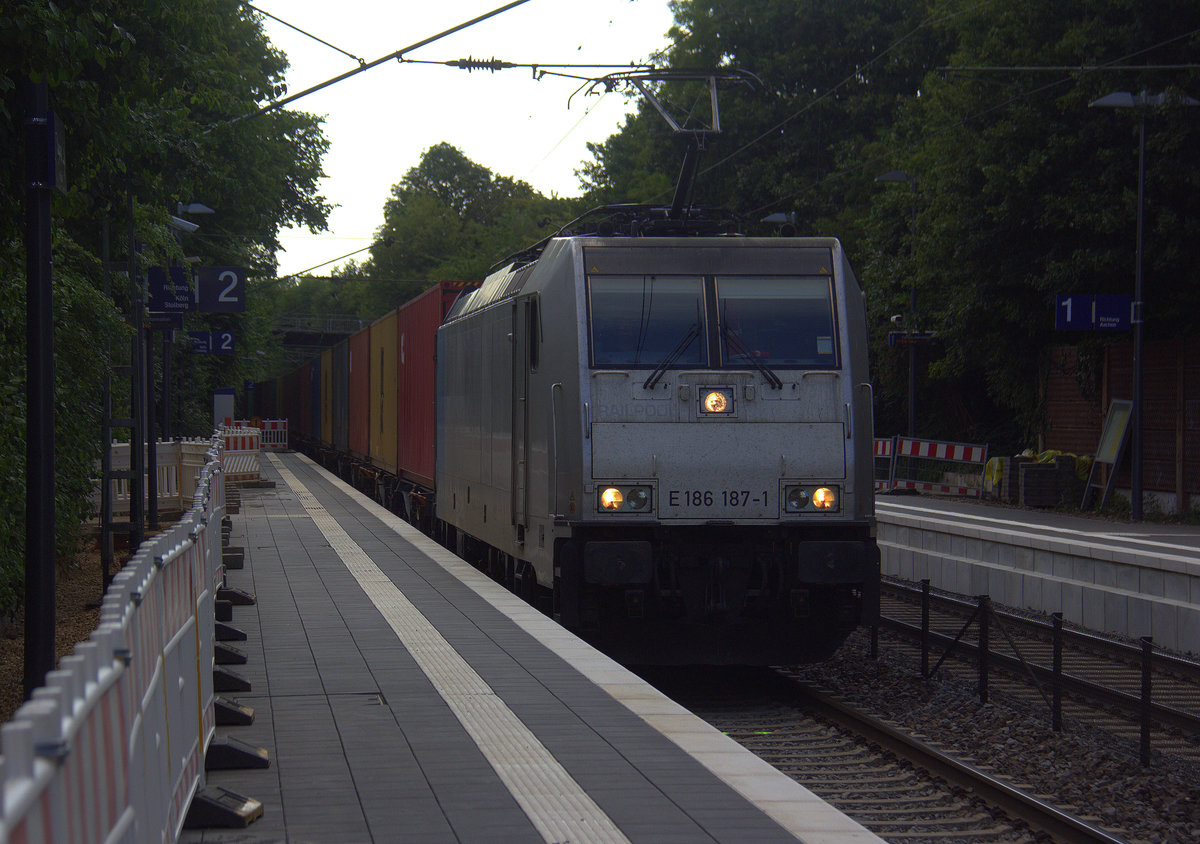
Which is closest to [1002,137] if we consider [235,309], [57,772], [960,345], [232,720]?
[960,345]

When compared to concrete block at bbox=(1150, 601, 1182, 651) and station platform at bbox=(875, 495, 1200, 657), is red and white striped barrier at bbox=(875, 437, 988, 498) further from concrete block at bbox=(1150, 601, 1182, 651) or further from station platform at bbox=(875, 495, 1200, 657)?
concrete block at bbox=(1150, 601, 1182, 651)

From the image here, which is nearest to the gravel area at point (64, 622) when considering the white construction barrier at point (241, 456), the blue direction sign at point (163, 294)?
the blue direction sign at point (163, 294)

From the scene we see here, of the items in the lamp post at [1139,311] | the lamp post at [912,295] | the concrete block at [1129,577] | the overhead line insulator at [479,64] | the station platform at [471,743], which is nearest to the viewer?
the station platform at [471,743]

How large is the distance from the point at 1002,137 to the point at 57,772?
2557 cm

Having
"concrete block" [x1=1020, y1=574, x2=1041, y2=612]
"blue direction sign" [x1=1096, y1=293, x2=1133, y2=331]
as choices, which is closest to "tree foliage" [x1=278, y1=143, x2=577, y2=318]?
"blue direction sign" [x1=1096, y1=293, x2=1133, y2=331]

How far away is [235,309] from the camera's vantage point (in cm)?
2403

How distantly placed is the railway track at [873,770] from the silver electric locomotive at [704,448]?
54cm

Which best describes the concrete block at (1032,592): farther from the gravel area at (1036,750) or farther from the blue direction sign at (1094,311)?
the blue direction sign at (1094,311)

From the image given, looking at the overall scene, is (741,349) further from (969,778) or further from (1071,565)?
(1071,565)

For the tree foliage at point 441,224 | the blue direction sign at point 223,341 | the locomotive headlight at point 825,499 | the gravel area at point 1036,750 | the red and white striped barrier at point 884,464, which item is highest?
the tree foliage at point 441,224

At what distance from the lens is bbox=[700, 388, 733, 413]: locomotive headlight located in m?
10.8

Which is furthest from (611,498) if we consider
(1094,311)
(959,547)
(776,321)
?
(1094,311)

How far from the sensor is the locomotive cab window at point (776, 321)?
11.1m

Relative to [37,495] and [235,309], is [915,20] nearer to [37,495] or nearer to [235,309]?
[235,309]
